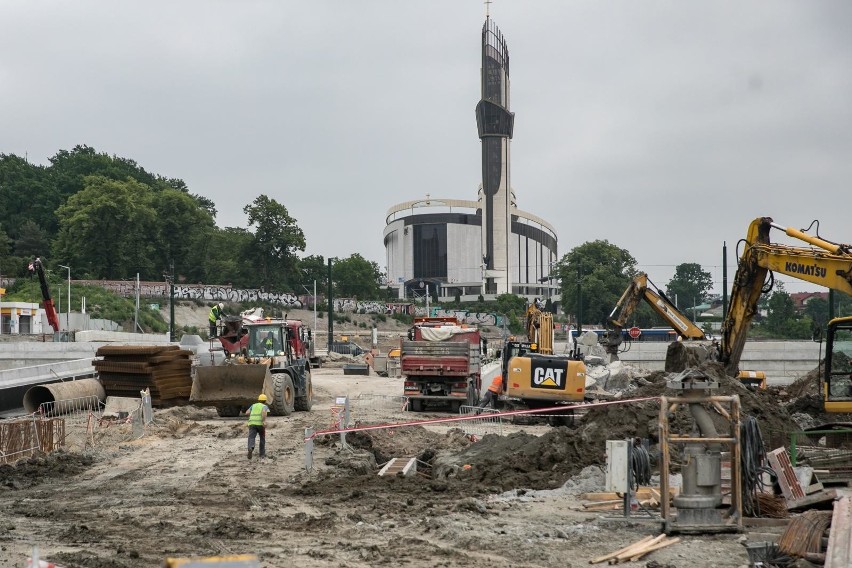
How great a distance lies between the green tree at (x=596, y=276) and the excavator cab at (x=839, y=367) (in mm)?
70686

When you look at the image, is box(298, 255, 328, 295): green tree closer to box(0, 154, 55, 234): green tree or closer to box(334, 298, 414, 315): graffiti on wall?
box(334, 298, 414, 315): graffiti on wall

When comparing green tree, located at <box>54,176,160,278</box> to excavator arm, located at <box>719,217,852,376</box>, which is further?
green tree, located at <box>54,176,160,278</box>

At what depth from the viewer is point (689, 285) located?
445ft

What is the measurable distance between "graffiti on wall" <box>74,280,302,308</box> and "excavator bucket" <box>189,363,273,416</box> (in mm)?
60757

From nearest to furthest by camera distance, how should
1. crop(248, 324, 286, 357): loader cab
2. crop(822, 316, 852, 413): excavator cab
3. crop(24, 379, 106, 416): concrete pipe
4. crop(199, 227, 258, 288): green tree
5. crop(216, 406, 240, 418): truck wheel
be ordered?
crop(822, 316, 852, 413): excavator cab → crop(216, 406, 240, 418): truck wheel → crop(24, 379, 106, 416): concrete pipe → crop(248, 324, 286, 357): loader cab → crop(199, 227, 258, 288): green tree

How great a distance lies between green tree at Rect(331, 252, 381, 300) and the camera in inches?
4205

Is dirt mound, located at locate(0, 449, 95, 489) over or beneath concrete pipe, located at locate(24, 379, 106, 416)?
beneath

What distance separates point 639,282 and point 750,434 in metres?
21.5

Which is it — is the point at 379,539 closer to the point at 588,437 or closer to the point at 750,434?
the point at 750,434

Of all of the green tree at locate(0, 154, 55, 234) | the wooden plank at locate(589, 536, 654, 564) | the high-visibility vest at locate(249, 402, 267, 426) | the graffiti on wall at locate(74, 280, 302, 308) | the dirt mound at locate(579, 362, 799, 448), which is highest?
the green tree at locate(0, 154, 55, 234)

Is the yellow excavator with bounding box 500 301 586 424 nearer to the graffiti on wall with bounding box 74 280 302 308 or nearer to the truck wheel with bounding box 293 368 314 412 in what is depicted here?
the truck wheel with bounding box 293 368 314 412

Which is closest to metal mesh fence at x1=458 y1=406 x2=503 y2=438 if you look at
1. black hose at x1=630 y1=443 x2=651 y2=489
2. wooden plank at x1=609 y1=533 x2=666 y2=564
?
black hose at x1=630 y1=443 x2=651 y2=489

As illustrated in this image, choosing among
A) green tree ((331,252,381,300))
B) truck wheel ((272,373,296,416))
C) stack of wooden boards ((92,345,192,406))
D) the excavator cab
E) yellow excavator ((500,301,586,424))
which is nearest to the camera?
the excavator cab

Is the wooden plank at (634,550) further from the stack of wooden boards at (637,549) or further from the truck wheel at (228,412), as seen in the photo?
the truck wheel at (228,412)
